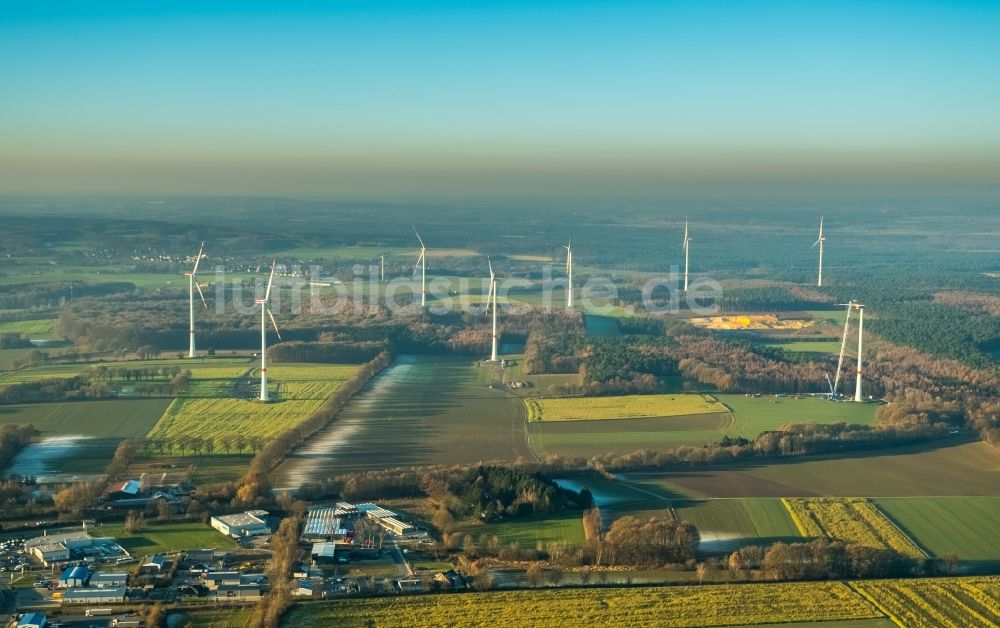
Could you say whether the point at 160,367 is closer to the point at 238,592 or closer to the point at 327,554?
the point at 327,554

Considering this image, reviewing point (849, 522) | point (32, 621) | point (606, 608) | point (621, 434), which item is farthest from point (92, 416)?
point (849, 522)

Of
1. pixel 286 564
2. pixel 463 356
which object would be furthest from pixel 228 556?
pixel 463 356

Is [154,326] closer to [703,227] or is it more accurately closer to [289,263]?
[289,263]

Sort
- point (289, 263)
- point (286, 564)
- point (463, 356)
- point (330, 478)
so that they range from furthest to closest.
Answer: point (289, 263)
point (463, 356)
point (330, 478)
point (286, 564)

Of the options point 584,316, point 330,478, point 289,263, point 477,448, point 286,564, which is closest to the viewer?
point 286,564

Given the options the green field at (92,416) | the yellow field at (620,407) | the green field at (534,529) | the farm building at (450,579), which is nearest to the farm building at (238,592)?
the farm building at (450,579)
